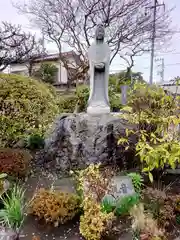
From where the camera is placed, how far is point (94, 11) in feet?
42.4

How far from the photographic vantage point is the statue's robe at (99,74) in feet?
20.2

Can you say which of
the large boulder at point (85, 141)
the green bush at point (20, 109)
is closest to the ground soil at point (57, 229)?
the large boulder at point (85, 141)

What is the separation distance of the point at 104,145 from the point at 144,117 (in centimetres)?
123

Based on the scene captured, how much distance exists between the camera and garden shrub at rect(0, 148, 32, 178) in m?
4.66

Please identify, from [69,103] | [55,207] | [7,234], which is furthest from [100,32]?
[69,103]

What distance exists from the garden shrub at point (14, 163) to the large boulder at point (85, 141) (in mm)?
753

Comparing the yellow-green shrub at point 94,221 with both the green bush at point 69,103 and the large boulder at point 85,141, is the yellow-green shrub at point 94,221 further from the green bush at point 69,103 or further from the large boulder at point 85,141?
the green bush at point 69,103

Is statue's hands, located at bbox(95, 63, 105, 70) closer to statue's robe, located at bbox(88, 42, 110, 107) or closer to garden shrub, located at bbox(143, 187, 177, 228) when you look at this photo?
statue's robe, located at bbox(88, 42, 110, 107)

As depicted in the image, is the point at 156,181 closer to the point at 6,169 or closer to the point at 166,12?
the point at 6,169

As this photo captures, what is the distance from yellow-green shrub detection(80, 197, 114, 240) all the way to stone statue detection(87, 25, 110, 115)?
3254 millimetres

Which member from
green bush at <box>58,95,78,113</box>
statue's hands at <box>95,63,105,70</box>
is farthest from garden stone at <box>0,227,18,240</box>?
green bush at <box>58,95,78,113</box>

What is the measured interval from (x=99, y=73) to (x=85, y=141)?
5.94 ft

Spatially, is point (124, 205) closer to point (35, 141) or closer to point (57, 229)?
point (57, 229)

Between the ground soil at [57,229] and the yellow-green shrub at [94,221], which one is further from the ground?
the yellow-green shrub at [94,221]
